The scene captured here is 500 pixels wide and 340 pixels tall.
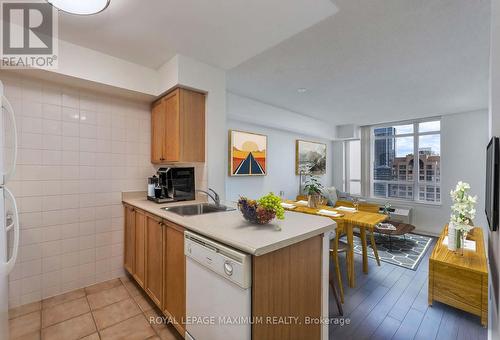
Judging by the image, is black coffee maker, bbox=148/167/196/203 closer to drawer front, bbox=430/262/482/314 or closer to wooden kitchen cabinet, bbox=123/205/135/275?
wooden kitchen cabinet, bbox=123/205/135/275

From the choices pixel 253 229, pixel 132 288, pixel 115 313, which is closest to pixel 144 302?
pixel 115 313

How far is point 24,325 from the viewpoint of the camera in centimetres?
180

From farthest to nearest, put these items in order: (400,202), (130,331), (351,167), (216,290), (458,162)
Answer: (351,167)
(400,202)
(458,162)
(130,331)
(216,290)

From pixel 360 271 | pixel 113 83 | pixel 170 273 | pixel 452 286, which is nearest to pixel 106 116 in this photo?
pixel 113 83

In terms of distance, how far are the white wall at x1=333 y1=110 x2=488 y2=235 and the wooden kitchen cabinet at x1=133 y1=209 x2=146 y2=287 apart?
5.39 metres

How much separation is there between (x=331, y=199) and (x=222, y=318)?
4239 mm

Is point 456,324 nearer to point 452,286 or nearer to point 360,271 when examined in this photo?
point 452,286

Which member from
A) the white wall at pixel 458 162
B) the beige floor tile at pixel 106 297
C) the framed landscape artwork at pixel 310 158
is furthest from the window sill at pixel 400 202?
the beige floor tile at pixel 106 297

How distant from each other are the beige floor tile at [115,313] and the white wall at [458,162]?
5.48 m

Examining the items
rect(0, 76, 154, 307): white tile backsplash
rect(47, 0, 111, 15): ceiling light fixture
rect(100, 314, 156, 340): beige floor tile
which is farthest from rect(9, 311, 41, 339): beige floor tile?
rect(47, 0, 111, 15): ceiling light fixture

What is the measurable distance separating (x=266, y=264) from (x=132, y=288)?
78.4 inches

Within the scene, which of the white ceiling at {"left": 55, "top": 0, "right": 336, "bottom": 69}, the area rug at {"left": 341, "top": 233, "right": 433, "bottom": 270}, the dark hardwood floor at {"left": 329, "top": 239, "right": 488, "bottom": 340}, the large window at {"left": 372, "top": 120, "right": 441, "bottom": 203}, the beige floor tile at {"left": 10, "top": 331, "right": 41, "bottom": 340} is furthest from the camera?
the large window at {"left": 372, "top": 120, "right": 441, "bottom": 203}

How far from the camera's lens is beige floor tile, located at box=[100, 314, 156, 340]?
1.70 m

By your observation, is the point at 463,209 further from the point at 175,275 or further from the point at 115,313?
the point at 115,313
